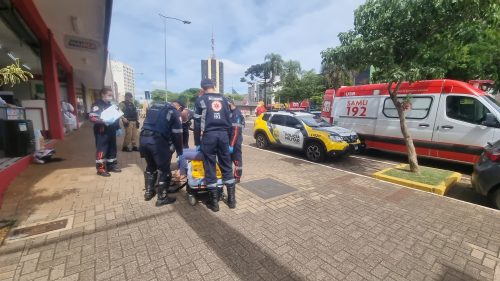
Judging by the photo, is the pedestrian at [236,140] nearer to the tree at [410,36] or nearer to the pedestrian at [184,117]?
the pedestrian at [184,117]

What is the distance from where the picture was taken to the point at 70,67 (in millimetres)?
15344

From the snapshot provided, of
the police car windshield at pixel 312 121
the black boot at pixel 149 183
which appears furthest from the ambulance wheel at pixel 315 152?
the black boot at pixel 149 183

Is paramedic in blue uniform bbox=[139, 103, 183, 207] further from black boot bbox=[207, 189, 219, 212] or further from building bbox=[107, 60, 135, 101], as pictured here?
building bbox=[107, 60, 135, 101]

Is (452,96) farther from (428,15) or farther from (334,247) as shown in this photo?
(334,247)

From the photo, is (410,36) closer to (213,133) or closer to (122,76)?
(213,133)

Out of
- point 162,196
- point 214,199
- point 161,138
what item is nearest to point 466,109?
point 214,199

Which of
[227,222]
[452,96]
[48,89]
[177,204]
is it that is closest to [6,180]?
[177,204]

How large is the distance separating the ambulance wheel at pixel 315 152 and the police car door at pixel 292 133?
333 mm

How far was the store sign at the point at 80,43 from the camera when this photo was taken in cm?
992

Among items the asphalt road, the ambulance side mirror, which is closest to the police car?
the asphalt road

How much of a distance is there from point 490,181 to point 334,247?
3314 mm

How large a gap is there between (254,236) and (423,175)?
4.75 meters

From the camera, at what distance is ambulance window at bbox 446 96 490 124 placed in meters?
6.20

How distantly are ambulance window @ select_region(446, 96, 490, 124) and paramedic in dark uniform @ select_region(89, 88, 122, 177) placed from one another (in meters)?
8.70
